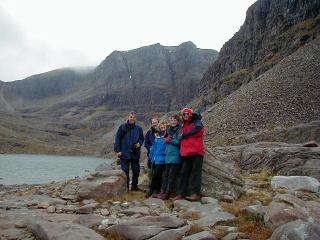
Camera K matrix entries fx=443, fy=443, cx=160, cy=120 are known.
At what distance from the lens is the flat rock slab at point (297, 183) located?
56.0ft

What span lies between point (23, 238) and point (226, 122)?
203 ft

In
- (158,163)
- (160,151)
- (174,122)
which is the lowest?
(158,163)

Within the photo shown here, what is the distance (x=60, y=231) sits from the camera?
10398 mm

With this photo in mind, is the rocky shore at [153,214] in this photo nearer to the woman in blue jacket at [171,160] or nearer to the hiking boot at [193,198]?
the hiking boot at [193,198]

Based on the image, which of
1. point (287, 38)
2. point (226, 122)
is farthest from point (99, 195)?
point (287, 38)

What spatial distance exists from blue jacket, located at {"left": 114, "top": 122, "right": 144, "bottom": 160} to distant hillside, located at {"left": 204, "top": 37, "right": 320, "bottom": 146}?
39022 millimetres

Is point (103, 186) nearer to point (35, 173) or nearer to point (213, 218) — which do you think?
point (213, 218)

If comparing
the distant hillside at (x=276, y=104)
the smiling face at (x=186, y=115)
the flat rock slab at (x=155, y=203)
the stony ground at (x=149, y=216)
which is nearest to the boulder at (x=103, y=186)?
the stony ground at (x=149, y=216)

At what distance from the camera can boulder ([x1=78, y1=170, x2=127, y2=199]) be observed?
15734 millimetres

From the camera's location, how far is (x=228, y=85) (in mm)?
159250

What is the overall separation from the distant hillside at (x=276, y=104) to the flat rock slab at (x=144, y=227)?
4539 centimetres

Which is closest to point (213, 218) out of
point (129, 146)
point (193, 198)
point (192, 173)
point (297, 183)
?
point (193, 198)

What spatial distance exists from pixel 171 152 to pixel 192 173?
1142 mm

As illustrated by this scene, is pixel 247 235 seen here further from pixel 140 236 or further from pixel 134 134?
pixel 134 134
